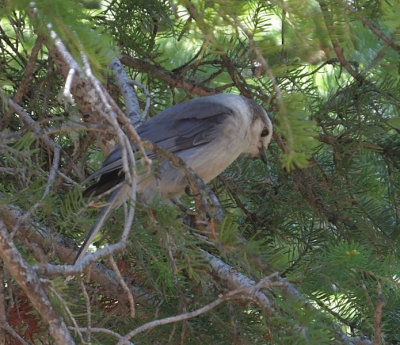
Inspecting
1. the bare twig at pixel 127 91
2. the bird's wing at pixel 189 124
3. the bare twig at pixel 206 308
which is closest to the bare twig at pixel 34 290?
the bare twig at pixel 206 308

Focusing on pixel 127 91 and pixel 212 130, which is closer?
pixel 127 91

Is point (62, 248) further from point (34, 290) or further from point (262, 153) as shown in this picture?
point (262, 153)

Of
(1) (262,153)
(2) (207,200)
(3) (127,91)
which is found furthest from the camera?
(1) (262,153)

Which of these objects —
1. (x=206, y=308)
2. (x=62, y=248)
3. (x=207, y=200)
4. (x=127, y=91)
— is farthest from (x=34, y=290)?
(x=127, y=91)

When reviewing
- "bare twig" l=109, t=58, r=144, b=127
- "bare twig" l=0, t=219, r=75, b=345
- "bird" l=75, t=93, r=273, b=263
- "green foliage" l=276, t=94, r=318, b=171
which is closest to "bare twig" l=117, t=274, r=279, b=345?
"bare twig" l=0, t=219, r=75, b=345

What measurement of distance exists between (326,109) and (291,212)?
1.70 feet

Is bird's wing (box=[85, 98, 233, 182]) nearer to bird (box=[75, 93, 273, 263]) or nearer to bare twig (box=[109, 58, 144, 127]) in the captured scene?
bird (box=[75, 93, 273, 263])

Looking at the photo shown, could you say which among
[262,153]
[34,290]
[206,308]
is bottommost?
[262,153]

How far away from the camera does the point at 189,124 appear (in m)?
3.83

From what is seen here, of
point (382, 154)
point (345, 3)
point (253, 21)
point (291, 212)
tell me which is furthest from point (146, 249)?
point (382, 154)

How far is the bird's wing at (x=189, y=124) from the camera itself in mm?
3734

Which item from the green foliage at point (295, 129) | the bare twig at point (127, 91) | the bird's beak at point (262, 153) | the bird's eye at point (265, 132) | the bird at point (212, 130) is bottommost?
the bird's beak at point (262, 153)

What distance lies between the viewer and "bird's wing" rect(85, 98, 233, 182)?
12.3 ft

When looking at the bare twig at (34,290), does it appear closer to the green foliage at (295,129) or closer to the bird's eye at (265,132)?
the green foliage at (295,129)
